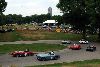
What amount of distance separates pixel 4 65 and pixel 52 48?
26.4m

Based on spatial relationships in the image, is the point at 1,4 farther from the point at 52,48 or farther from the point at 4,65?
the point at 4,65

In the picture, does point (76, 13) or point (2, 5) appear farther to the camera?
point (2, 5)

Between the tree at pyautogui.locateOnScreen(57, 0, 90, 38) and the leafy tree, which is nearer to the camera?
the tree at pyautogui.locateOnScreen(57, 0, 90, 38)

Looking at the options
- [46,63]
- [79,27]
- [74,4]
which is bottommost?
[46,63]

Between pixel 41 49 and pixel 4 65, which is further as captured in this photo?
pixel 41 49

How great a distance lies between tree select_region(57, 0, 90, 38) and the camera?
337ft

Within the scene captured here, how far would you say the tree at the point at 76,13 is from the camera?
102750 mm

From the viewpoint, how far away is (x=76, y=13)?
103 metres

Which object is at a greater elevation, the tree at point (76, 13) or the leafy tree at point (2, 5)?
the leafy tree at point (2, 5)

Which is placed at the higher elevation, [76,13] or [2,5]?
[2,5]

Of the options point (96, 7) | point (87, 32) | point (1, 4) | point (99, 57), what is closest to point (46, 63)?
point (99, 57)

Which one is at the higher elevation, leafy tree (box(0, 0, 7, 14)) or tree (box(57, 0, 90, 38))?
leafy tree (box(0, 0, 7, 14))

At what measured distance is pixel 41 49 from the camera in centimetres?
7450

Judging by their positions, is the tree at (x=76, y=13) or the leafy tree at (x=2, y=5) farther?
the leafy tree at (x=2, y=5)
